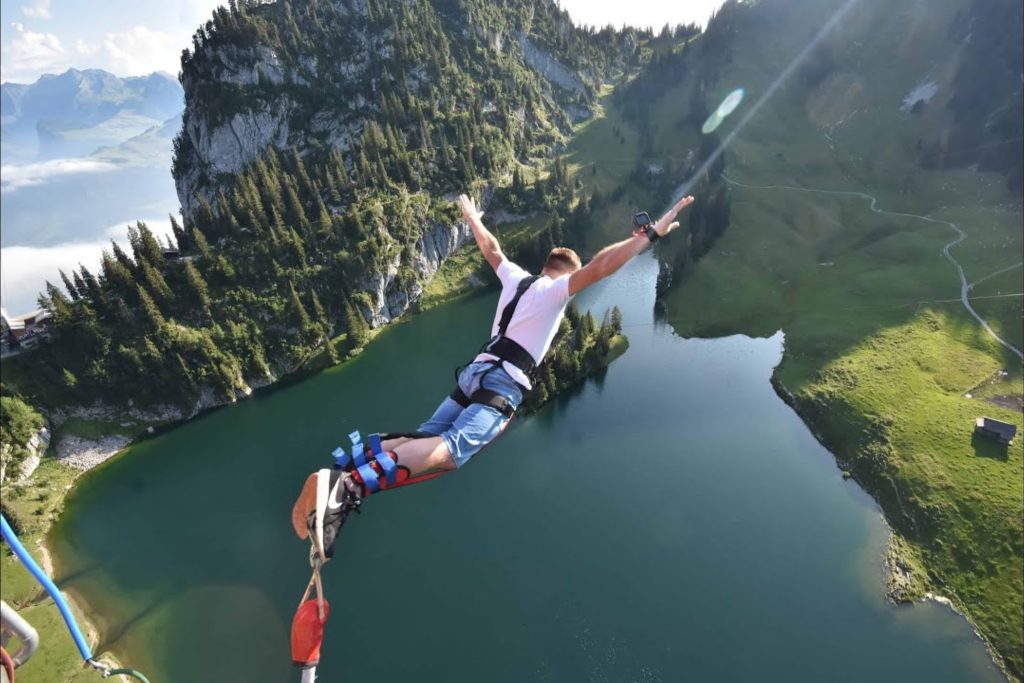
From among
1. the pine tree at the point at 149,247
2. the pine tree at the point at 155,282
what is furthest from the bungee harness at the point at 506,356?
the pine tree at the point at 149,247

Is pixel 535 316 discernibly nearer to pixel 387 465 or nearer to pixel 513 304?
pixel 513 304

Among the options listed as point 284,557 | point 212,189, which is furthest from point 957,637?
point 212,189

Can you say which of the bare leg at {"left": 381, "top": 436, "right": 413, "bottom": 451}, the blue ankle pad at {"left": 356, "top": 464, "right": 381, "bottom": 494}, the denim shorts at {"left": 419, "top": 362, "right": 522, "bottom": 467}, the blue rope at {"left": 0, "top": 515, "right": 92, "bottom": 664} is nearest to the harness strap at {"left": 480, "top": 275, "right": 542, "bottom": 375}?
the denim shorts at {"left": 419, "top": 362, "right": 522, "bottom": 467}

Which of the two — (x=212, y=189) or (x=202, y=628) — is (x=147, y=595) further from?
(x=212, y=189)

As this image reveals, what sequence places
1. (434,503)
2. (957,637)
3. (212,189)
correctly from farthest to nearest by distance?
(212,189) → (434,503) → (957,637)

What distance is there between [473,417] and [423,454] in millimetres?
937

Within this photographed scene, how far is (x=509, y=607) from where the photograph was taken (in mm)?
31344

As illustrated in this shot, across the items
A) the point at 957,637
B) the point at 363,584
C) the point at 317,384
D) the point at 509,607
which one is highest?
the point at 317,384

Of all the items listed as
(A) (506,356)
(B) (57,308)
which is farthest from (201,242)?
(A) (506,356)

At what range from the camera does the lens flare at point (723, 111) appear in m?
135

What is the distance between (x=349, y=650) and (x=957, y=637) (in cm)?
3730

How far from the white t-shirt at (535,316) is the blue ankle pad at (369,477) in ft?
7.63

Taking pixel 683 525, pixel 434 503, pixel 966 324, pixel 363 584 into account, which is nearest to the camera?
pixel 363 584

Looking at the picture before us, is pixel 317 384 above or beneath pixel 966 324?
above
